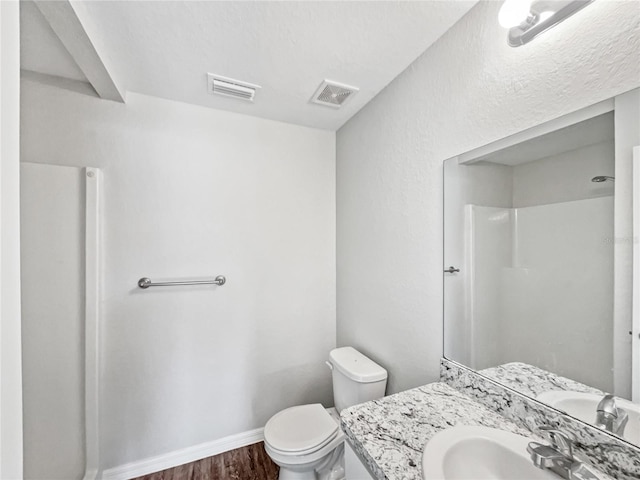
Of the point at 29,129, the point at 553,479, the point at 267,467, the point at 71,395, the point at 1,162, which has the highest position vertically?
the point at 29,129

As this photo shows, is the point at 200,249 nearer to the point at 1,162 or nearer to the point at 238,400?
the point at 238,400

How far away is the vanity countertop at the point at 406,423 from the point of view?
0.76 metres

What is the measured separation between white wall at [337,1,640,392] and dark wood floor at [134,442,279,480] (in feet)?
2.91

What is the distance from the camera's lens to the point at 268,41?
124 centimetres

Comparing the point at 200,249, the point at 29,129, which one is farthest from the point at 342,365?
the point at 29,129

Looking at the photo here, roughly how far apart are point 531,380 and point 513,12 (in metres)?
1.19

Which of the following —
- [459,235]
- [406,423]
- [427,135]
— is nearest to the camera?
[406,423]

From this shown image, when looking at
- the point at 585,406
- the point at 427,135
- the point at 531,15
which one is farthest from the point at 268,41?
the point at 585,406

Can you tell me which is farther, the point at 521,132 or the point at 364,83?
the point at 364,83

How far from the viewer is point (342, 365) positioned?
159cm

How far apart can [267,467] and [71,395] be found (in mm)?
1169

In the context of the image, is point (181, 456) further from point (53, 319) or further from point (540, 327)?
point (540, 327)

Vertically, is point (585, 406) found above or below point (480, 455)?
above

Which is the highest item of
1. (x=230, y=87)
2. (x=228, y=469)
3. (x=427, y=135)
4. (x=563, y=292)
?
(x=230, y=87)
